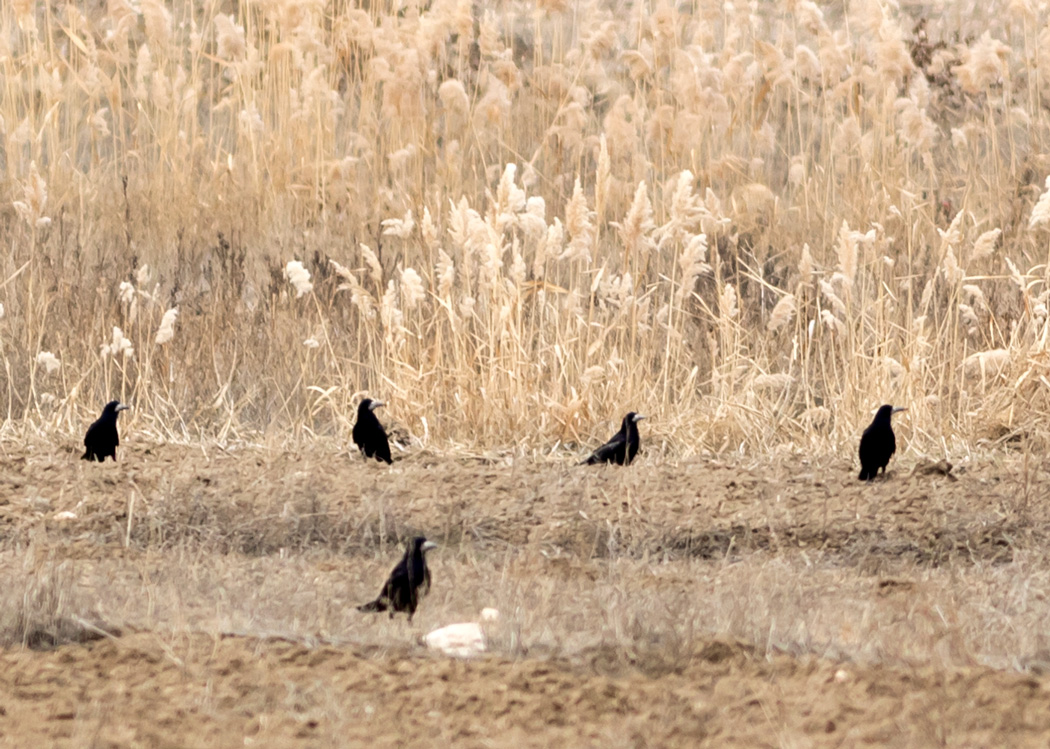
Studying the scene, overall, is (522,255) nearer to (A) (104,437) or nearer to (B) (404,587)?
(A) (104,437)

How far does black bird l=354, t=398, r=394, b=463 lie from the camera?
571cm

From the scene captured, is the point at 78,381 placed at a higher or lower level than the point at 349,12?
lower

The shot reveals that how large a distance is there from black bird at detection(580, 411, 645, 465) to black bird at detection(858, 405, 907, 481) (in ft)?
2.73

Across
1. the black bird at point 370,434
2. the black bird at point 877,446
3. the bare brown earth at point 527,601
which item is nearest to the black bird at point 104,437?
the bare brown earth at point 527,601

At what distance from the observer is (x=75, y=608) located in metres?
3.48

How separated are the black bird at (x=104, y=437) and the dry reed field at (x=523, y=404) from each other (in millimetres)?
128

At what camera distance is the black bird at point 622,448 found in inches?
223

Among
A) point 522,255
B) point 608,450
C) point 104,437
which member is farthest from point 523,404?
point 104,437

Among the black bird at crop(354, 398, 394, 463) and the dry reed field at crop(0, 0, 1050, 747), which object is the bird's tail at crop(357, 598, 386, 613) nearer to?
the dry reed field at crop(0, 0, 1050, 747)

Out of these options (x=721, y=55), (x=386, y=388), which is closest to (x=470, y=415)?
(x=386, y=388)

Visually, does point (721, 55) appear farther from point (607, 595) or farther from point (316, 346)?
point (607, 595)

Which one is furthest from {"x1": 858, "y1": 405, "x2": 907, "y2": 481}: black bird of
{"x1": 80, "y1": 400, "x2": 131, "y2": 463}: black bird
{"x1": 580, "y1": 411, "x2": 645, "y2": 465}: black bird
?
{"x1": 80, "y1": 400, "x2": 131, "y2": 463}: black bird

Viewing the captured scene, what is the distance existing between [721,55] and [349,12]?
6.71ft

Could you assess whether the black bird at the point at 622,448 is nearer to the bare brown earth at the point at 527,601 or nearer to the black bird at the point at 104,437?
the bare brown earth at the point at 527,601
